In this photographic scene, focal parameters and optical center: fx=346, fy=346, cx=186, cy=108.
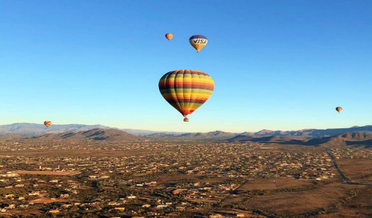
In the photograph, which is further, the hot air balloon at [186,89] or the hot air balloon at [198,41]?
the hot air balloon at [198,41]

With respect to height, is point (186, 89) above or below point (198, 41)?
below

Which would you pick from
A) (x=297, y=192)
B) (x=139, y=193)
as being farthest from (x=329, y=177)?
(x=139, y=193)

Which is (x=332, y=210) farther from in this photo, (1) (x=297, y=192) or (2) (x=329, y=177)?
(2) (x=329, y=177)

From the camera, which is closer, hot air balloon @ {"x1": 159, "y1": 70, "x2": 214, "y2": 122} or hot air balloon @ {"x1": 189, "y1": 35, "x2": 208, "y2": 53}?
hot air balloon @ {"x1": 159, "y1": 70, "x2": 214, "y2": 122}

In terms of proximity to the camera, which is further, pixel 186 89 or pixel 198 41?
pixel 198 41

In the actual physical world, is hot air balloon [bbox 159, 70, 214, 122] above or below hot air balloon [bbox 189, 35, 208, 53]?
below
